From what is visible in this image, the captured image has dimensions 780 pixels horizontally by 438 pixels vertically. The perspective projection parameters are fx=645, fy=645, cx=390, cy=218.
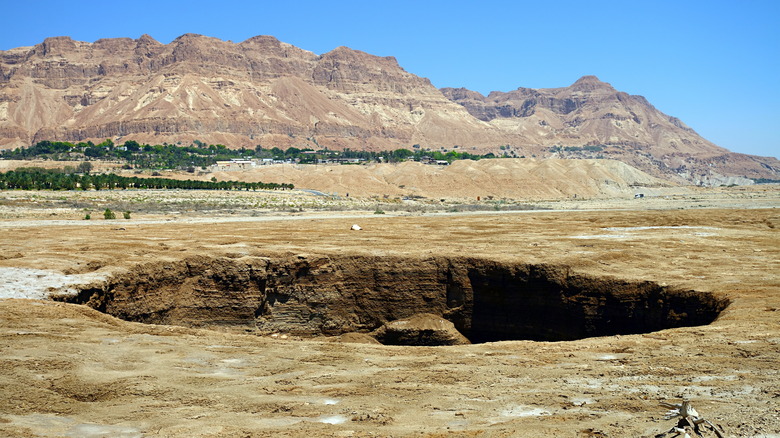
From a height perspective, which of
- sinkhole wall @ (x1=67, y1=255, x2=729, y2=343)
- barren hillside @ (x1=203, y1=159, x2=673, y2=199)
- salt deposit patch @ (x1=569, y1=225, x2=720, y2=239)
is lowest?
sinkhole wall @ (x1=67, y1=255, x2=729, y2=343)

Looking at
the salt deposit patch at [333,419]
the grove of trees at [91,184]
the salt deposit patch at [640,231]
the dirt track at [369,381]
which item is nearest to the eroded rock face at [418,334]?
the dirt track at [369,381]

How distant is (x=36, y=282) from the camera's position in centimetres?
1662

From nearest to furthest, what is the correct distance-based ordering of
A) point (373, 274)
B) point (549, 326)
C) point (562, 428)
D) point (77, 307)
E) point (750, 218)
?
point (562, 428) → point (77, 307) → point (549, 326) → point (373, 274) → point (750, 218)

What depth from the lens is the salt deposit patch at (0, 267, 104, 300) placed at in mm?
15703

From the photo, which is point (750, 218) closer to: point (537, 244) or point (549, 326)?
point (537, 244)

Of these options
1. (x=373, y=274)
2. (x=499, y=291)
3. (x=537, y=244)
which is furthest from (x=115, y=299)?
(x=537, y=244)

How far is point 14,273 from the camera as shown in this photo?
17.2 metres

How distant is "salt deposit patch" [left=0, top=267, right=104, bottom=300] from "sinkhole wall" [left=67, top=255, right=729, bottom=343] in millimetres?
732

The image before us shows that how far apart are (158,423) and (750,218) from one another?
4658cm

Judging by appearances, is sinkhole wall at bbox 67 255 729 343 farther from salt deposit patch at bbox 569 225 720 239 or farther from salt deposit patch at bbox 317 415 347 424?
salt deposit patch at bbox 317 415 347 424

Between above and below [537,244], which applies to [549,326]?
below

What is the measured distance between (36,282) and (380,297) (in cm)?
1042

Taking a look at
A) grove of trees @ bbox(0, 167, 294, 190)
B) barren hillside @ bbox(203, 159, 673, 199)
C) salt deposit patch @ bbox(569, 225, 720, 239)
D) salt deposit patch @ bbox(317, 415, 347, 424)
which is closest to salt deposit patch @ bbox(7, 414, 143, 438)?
salt deposit patch @ bbox(317, 415, 347, 424)

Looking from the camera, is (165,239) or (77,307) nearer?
(77,307)
